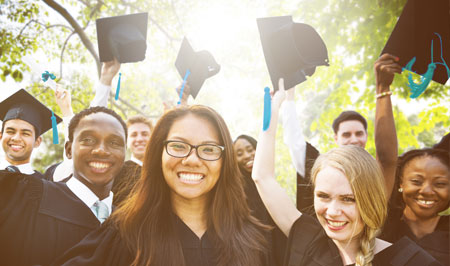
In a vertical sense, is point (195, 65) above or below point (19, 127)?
above

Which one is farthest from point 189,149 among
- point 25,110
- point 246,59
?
point 246,59

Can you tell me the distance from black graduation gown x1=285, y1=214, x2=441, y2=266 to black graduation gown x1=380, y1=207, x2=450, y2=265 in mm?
643

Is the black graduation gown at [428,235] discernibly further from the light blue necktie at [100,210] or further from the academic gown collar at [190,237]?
the light blue necktie at [100,210]

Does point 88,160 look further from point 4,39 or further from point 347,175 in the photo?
point 4,39

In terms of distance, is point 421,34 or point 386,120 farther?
point 421,34

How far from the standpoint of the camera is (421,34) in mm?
2881

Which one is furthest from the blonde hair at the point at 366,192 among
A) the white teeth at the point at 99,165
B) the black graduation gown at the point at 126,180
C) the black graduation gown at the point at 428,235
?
the black graduation gown at the point at 126,180

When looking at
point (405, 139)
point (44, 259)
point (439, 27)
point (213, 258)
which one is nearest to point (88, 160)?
point (44, 259)

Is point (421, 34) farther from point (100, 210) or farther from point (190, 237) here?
point (100, 210)

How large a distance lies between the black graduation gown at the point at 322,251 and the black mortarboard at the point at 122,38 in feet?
7.45

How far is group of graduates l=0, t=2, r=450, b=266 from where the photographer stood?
2.04 meters

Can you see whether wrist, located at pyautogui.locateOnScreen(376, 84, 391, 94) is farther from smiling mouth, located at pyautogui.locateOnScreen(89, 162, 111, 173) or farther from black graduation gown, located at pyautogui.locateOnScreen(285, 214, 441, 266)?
smiling mouth, located at pyautogui.locateOnScreen(89, 162, 111, 173)

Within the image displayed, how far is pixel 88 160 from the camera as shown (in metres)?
2.54

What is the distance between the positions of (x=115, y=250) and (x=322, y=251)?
1.14m
